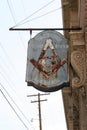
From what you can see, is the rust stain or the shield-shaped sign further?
the rust stain

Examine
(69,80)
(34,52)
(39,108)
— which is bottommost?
(39,108)

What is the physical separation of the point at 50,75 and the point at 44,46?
758 millimetres

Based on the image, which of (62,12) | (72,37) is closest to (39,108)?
(62,12)

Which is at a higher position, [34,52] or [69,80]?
[34,52]

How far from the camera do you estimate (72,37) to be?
974 centimetres

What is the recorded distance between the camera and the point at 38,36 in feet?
31.2

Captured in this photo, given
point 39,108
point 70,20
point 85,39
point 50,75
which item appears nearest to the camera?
point 50,75

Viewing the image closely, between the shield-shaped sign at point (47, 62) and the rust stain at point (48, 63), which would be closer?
the shield-shaped sign at point (47, 62)

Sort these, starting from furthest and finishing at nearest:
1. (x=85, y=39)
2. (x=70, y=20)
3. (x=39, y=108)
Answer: (x=39, y=108) → (x=70, y=20) → (x=85, y=39)

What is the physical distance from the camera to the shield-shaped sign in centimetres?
886

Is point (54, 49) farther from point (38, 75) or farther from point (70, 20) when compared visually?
point (70, 20)

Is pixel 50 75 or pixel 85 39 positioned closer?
pixel 50 75

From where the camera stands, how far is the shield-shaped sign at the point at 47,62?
8859 mm

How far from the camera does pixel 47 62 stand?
30.2 ft
